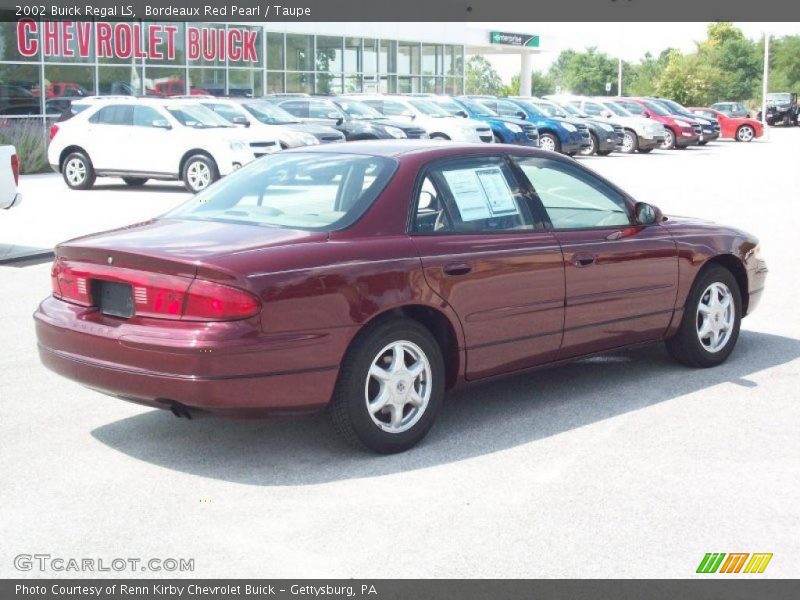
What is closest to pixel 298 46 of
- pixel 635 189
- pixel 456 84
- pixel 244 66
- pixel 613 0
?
pixel 244 66

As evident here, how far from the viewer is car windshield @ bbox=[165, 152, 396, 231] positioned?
5996 mm

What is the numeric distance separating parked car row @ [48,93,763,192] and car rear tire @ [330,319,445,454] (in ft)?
34.5

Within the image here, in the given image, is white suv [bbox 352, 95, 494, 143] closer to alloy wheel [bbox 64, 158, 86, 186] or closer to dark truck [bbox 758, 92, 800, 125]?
alloy wheel [bbox 64, 158, 86, 186]

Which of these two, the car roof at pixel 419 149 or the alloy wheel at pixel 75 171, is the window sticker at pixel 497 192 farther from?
the alloy wheel at pixel 75 171

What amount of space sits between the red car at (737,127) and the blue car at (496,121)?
17501 millimetres

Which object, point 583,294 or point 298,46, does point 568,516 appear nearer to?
point 583,294

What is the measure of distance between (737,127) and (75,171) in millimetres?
32601

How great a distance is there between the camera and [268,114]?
25297 millimetres

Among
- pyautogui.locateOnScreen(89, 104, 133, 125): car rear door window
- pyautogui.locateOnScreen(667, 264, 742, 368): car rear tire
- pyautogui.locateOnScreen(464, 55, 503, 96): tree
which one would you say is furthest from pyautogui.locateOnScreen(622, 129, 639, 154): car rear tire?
pyautogui.locateOnScreen(464, 55, 503, 96): tree

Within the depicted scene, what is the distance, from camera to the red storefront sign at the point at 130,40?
3238cm

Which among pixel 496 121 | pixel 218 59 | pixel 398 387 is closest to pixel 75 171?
pixel 496 121

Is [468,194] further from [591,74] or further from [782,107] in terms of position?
[591,74]

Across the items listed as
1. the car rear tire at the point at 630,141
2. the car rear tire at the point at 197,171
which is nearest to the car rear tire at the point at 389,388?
the car rear tire at the point at 197,171

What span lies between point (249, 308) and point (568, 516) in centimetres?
162
